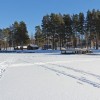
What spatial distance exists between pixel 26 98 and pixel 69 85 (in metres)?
3.15

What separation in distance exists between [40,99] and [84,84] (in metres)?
3.52

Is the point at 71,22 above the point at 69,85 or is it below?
above

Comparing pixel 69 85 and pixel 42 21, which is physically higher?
pixel 42 21

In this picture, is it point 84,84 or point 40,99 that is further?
point 84,84

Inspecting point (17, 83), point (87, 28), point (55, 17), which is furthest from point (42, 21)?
point (17, 83)

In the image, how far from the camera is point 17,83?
45.1ft

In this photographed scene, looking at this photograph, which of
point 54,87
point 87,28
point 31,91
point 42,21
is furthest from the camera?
point 42,21

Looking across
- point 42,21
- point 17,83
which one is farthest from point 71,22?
point 17,83

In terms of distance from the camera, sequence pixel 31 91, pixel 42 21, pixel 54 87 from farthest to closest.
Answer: pixel 42 21
pixel 54 87
pixel 31 91

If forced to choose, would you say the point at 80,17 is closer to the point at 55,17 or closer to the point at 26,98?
the point at 55,17

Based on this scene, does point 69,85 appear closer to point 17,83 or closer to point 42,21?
point 17,83

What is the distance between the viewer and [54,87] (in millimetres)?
12391

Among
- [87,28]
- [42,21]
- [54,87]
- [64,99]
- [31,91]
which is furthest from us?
[42,21]

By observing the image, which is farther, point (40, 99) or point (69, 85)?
point (69, 85)
